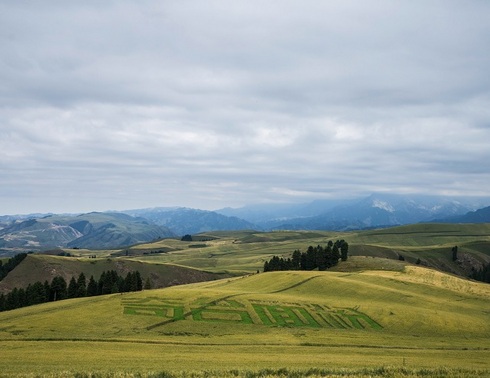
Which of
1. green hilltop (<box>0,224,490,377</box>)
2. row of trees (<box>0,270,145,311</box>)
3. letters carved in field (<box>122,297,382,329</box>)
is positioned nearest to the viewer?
green hilltop (<box>0,224,490,377</box>)

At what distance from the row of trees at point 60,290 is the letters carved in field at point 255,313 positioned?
49741 millimetres

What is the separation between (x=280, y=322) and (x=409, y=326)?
80.9 feet

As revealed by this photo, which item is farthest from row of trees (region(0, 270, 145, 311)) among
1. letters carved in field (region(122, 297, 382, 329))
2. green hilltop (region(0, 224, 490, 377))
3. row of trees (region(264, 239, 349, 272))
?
row of trees (region(264, 239, 349, 272))

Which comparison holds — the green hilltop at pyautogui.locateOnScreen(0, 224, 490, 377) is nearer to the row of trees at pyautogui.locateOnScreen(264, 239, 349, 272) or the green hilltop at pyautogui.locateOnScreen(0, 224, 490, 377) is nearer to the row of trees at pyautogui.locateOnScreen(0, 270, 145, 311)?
the row of trees at pyautogui.locateOnScreen(0, 270, 145, 311)

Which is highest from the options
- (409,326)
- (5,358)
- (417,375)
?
(417,375)

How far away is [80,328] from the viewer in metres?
72.5

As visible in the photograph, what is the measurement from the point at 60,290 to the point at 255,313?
84.8 m

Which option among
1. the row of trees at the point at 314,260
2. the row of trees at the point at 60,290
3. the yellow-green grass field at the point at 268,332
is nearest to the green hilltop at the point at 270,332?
the yellow-green grass field at the point at 268,332

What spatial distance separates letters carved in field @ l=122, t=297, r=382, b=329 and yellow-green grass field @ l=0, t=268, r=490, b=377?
214 millimetres

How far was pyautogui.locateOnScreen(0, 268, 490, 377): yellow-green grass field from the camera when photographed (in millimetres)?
41531

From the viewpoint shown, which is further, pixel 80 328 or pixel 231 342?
pixel 80 328

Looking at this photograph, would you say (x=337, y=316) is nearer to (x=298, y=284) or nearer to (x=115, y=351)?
(x=298, y=284)

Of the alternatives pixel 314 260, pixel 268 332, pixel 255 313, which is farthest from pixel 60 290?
pixel 314 260

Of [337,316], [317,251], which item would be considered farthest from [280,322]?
[317,251]
